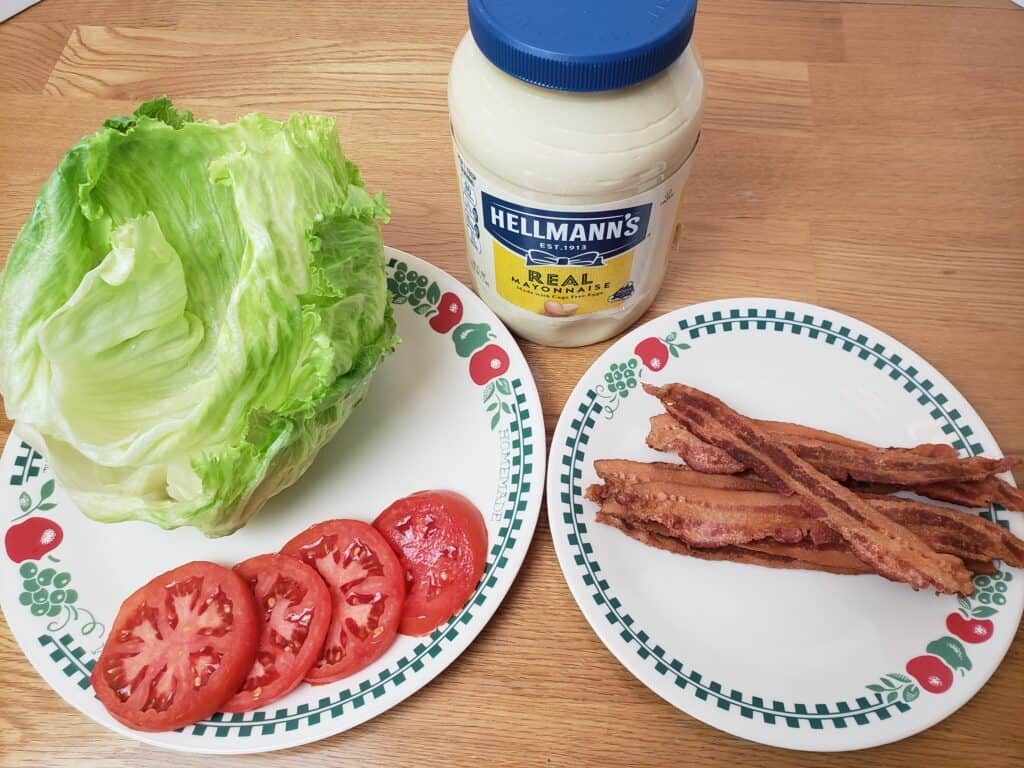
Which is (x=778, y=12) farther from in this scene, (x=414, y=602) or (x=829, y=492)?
(x=414, y=602)

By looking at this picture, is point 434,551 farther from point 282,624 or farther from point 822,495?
point 822,495

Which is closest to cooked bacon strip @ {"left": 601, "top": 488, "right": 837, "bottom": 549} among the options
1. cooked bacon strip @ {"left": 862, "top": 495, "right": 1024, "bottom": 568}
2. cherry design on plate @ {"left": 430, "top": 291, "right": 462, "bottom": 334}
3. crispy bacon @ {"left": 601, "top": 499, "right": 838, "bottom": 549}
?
crispy bacon @ {"left": 601, "top": 499, "right": 838, "bottom": 549}

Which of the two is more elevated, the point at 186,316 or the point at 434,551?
the point at 186,316

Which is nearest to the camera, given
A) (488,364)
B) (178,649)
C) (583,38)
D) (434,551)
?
(583,38)

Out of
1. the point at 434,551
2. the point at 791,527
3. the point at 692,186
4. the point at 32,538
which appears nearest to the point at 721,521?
the point at 791,527

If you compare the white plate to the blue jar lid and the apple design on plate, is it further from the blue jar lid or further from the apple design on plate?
the apple design on plate

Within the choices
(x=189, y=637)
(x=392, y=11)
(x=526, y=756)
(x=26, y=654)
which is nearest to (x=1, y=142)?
(x=392, y=11)
